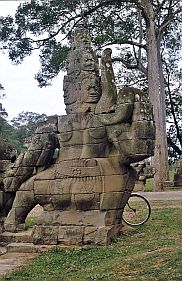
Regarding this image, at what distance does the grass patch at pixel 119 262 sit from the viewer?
561 centimetres

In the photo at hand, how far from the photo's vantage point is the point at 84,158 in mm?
8086

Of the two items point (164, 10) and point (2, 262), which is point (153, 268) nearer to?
point (2, 262)

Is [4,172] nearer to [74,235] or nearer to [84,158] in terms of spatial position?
[84,158]

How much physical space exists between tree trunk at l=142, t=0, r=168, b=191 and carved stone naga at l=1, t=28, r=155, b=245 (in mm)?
11368

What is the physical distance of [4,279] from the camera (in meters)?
6.10

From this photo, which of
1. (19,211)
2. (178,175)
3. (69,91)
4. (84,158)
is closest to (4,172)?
(19,211)

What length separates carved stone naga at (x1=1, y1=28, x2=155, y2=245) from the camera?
7695 millimetres

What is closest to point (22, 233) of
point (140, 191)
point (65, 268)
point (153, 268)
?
point (65, 268)

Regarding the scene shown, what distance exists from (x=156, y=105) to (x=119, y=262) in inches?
565

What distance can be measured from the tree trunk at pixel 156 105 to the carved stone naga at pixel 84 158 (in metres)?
11.4

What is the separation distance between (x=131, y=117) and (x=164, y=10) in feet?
56.1

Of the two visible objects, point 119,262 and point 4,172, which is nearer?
point 119,262

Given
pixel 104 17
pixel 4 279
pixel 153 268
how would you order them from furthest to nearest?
pixel 104 17 < pixel 4 279 < pixel 153 268

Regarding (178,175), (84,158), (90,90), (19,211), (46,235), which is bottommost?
(46,235)
